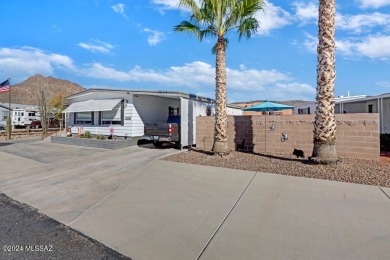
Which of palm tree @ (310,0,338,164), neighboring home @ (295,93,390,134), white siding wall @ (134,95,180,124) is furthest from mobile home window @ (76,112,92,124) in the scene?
neighboring home @ (295,93,390,134)

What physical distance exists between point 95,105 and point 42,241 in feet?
48.1

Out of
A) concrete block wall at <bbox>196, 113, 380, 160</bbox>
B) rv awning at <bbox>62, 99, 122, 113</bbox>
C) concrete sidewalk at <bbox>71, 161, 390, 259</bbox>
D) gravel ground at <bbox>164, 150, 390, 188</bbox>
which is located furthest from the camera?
rv awning at <bbox>62, 99, 122, 113</bbox>

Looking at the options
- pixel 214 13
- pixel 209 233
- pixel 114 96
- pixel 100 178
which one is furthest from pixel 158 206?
pixel 114 96

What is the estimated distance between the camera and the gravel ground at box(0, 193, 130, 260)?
326 centimetres

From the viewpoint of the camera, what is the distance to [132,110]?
51.8 feet

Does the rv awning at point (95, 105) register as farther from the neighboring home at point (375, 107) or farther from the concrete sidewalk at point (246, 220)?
the neighboring home at point (375, 107)

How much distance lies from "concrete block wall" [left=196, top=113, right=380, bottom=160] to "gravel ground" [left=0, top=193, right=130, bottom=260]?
813cm

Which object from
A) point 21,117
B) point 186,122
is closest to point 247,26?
point 186,122

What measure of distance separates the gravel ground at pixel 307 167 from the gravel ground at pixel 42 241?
5109 millimetres

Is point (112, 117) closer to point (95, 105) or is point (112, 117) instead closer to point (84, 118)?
point (95, 105)

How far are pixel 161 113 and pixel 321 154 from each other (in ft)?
40.8

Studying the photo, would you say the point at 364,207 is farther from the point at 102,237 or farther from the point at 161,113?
the point at 161,113

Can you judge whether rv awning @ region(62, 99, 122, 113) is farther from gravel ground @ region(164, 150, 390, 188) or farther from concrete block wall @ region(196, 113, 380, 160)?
gravel ground @ region(164, 150, 390, 188)

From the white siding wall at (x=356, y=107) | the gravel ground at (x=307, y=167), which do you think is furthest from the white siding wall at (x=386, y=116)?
the gravel ground at (x=307, y=167)
